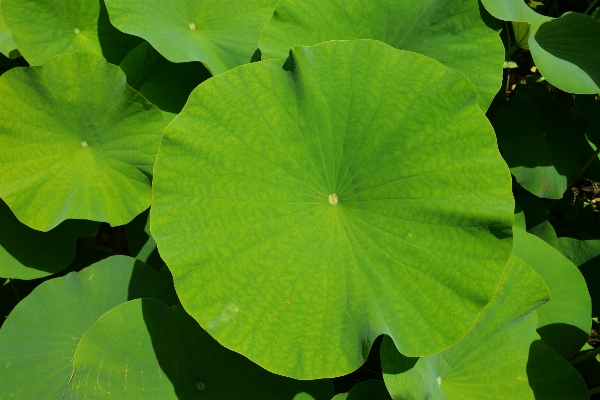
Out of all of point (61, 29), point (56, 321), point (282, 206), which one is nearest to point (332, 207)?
point (282, 206)

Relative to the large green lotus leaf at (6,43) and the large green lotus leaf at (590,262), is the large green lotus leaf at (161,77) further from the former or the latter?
the large green lotus leaf at (590,262)

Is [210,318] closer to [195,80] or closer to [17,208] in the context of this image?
[17,208]

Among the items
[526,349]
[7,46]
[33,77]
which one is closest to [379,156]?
[526,349]

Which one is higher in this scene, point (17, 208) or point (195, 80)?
point (195, 80)

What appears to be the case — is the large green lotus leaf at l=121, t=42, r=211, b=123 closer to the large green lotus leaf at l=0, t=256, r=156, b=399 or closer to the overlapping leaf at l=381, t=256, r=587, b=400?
the large green lotus leaf at l=0, t=256, r=156, b=399

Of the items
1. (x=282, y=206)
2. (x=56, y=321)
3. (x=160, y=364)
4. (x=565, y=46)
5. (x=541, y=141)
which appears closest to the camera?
(x=282, y=206)

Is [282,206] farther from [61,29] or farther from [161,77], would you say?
[61,29]
